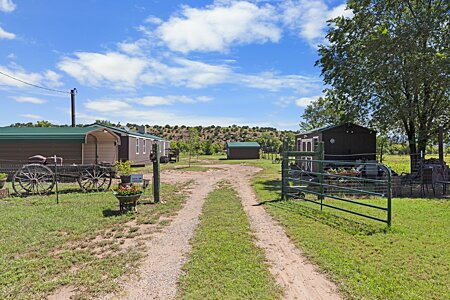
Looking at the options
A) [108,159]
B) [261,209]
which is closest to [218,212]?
[261,209]

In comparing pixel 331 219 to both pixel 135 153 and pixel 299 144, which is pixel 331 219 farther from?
pixel 135 153

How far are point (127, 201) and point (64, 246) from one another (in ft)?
7.87

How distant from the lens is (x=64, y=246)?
478 cm

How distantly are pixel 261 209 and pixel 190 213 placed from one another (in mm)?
1796

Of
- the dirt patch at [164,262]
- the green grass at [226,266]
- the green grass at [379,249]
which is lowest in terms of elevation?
the dirt patch at [164,262]

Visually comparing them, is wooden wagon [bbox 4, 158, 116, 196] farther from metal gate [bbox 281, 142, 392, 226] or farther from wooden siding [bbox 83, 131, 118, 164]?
metal gate [bbox 281, 142, 392, 226]

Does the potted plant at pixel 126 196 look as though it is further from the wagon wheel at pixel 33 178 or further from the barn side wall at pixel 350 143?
the barn side wall at pixel 350 143

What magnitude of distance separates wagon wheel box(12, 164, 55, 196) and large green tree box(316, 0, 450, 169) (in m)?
13.7

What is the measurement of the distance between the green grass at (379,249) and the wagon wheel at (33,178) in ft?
25.3

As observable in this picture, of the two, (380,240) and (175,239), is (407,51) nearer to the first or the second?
(380,240)

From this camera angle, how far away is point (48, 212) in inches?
279

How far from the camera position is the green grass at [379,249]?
321 cm

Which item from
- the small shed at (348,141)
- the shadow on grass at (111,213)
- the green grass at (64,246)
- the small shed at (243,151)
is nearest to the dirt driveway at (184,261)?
the green grass at (64,246)

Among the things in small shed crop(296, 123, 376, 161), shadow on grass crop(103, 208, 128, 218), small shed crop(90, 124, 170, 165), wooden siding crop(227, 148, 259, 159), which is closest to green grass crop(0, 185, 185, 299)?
shadow on grass crop(103, 208, 128, 218)
